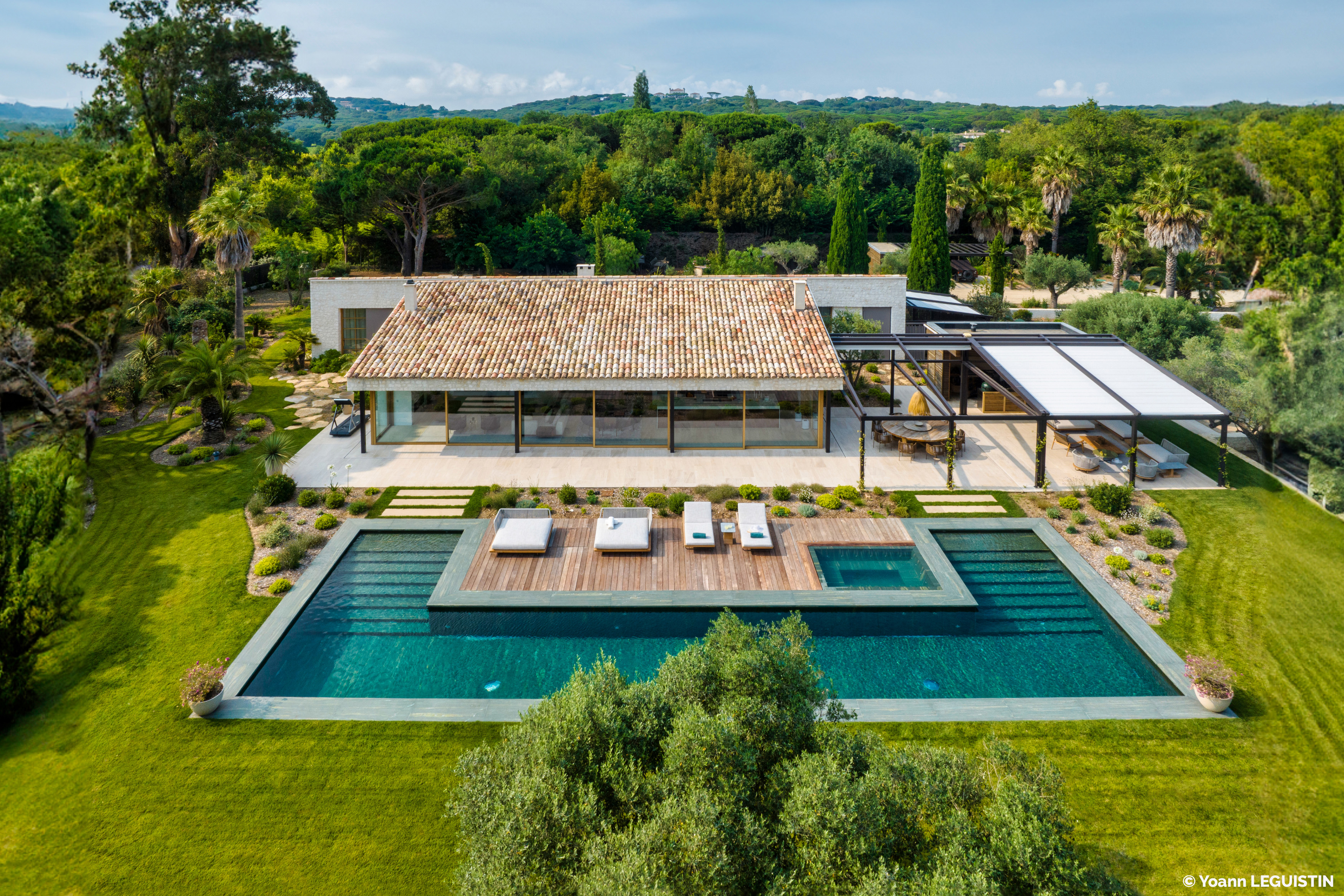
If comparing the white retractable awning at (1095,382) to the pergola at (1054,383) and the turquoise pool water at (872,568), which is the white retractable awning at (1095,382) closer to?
the pergola at (1054,383)

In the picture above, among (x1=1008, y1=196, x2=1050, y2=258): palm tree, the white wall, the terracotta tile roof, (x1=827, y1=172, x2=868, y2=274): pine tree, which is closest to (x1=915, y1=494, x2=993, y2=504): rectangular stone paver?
the terracotta tile roof

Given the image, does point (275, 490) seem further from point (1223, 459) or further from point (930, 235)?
point (930, 235)

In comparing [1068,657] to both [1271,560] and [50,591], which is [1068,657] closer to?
[1271,560]

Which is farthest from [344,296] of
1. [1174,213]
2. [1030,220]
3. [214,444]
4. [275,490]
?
[1030,220]

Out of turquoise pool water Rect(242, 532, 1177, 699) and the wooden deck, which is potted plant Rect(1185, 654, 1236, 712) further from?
the wooden deck

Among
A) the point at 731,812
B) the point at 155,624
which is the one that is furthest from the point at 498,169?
the point at 731,812

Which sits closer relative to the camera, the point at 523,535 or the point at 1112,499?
the point at 523,535
